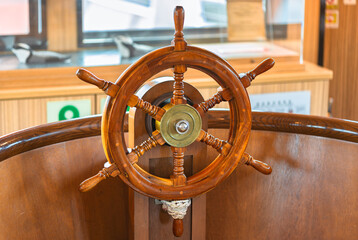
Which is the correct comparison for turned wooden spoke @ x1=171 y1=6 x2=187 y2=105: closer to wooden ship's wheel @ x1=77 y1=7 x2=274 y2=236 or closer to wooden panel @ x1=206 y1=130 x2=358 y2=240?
wooden ship's wheel @ x1=77 y1=7 x2=274 y2=236

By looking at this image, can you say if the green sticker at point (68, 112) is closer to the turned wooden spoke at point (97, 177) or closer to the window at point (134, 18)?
the window at point (134, 18)

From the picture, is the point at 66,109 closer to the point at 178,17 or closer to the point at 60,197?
the point at 60,197

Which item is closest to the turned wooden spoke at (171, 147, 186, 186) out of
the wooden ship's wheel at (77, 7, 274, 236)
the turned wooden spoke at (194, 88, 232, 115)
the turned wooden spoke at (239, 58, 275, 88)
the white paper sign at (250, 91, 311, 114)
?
the wooden ship's wheel at (77, 7, 274, 236)

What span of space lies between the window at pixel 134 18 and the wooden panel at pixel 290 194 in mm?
1348

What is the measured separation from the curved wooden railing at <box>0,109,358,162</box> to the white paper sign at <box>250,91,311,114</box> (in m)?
1.17

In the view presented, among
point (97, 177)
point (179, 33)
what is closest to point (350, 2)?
point (179, 33)

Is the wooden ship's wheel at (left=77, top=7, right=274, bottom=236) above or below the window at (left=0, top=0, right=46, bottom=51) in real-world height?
below

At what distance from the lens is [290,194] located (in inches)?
61.4

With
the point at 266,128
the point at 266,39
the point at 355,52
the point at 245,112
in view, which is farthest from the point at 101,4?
the point at 355,52

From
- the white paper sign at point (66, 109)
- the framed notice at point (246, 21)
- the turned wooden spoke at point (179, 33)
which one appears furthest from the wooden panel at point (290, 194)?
the framed notice at point (246, 21)

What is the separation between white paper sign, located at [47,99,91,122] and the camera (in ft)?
8.08

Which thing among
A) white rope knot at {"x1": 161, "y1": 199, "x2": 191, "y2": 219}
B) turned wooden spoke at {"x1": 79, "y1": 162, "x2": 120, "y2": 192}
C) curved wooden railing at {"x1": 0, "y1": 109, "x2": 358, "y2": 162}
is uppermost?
curved wooden railing at {"x1": 0, "y1": 109, "x2": 358, "y2": 162}

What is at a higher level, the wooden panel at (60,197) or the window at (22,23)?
the window at (22,23)

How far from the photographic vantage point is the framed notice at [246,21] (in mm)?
2967
